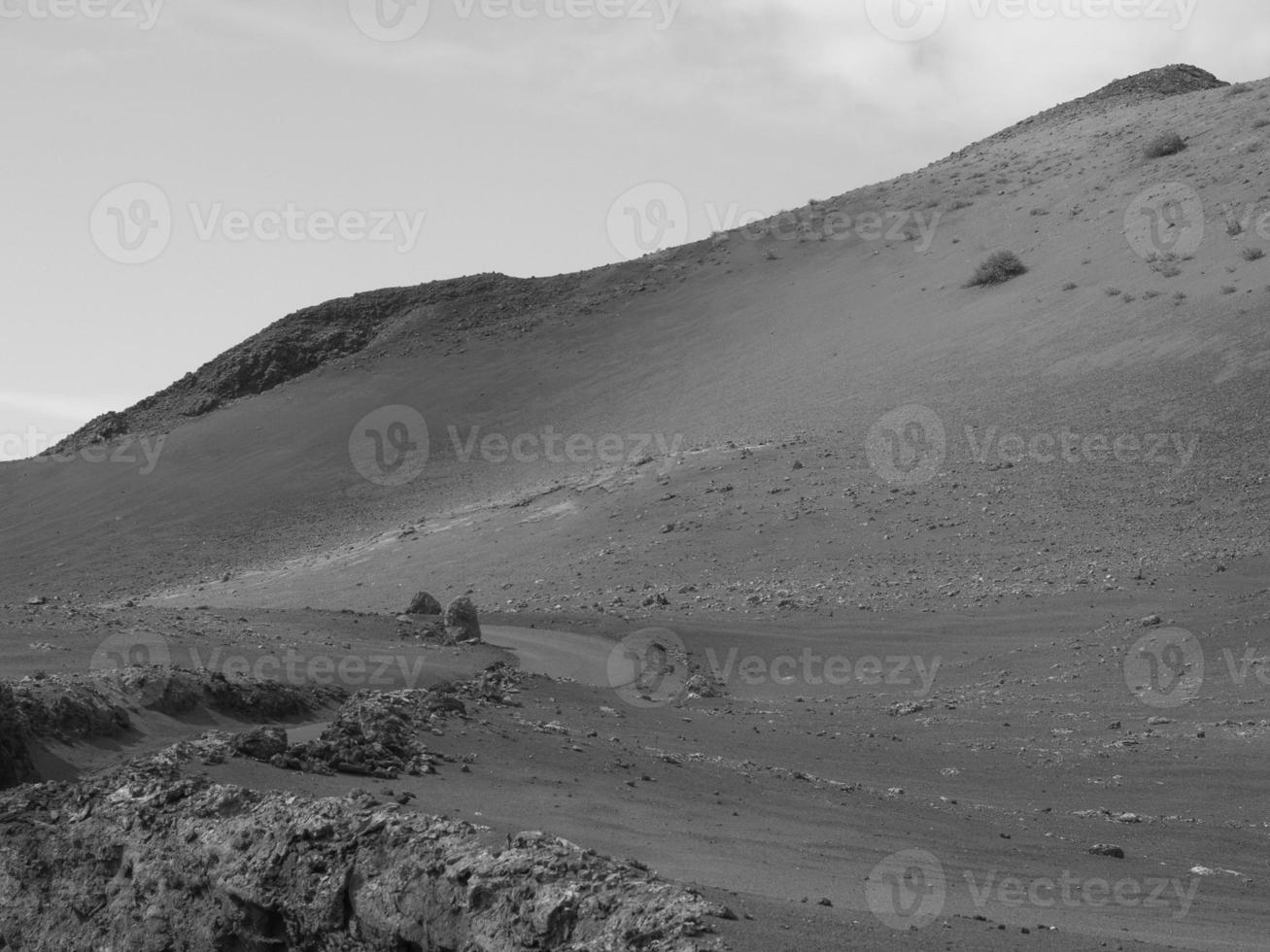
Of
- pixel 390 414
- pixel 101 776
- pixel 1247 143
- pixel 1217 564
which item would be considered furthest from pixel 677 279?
pixel 101 776

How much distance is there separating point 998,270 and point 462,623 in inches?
1242

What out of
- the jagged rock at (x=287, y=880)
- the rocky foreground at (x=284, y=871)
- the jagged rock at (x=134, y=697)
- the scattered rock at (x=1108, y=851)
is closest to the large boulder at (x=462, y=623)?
the jagged rock at (x=134, y=697)

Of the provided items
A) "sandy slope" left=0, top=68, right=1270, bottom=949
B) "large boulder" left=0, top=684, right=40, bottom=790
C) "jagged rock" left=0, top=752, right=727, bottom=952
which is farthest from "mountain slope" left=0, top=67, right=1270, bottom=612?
"jagged rock" left=0, top=752, right=727, bottom=952

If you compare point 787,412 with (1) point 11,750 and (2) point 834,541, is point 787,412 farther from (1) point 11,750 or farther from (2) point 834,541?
(1) point 11,750

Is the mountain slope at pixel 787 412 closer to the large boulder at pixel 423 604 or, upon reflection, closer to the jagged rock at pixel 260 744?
the large boulder at pixel 423 604

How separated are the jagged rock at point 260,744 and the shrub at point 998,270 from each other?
1548 inches

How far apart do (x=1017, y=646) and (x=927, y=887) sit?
496 inches

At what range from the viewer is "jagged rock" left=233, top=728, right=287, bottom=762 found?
11141 mm

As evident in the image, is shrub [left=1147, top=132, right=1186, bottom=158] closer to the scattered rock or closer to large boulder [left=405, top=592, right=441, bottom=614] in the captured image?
large boulder [left=405, top=592, right=441, bottom=614]

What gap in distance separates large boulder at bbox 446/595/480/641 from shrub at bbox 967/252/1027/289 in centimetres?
3068

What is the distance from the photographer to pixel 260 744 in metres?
11.2

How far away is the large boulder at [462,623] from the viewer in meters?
20.9

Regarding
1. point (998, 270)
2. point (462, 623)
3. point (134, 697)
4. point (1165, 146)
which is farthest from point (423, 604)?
point (1165, 146)

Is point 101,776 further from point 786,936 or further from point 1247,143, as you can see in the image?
point 1247,143
